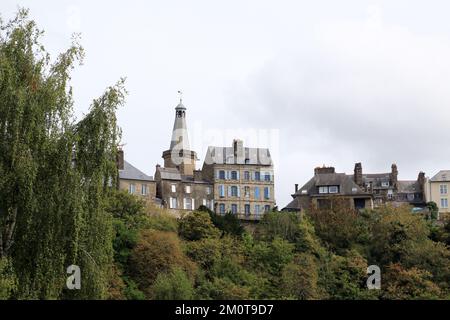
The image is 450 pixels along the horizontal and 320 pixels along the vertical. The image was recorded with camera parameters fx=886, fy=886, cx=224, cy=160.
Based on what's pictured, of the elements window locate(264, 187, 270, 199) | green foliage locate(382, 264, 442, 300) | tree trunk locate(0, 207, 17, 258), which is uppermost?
window locate(264, 187, 270, 199)

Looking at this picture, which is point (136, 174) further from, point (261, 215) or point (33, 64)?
point (33, 64)

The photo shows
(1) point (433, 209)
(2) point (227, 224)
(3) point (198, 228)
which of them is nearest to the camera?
(3) point (198, 228)

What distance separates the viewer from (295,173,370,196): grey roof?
291 feet

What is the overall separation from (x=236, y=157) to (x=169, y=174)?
783 centimetres

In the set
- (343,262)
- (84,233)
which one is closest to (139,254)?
(343,262)

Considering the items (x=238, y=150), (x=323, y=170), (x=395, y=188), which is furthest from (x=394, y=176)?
(x=238, y=150)

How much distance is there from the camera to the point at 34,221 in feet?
80.6

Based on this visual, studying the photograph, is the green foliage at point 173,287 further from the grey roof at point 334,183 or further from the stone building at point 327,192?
the grey roof at point 334,183

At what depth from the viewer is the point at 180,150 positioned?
3629 inches

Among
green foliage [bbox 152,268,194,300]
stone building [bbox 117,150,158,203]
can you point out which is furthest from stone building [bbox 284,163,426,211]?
green foliage [bbox 152,268,194,300]

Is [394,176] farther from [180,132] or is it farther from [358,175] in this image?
[180,132]

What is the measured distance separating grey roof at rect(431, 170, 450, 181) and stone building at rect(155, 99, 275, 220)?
2044 centimetres

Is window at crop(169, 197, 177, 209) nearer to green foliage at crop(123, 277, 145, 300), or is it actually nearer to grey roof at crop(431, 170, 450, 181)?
green foliage at crop(123, 277, 145, 300)
